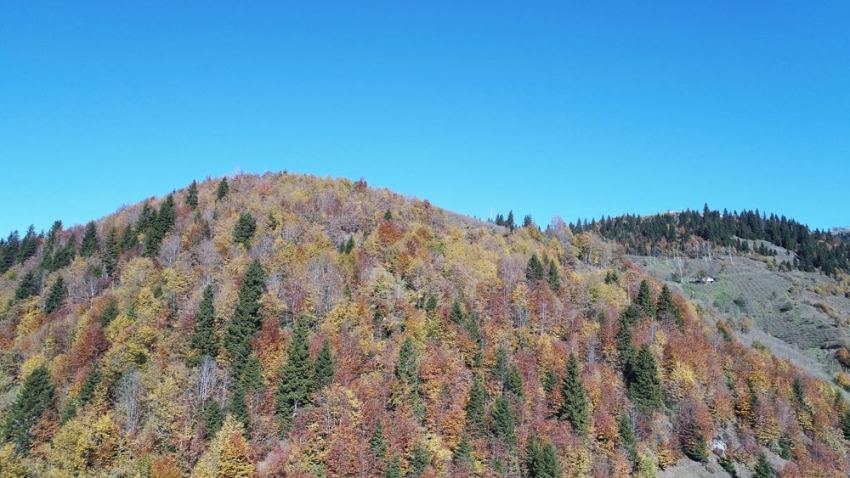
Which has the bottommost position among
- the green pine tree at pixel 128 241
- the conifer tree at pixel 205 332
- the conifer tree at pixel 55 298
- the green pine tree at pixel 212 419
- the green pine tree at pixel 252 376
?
the green pine tree at pixel 212 419

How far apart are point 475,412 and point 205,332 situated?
148 feet

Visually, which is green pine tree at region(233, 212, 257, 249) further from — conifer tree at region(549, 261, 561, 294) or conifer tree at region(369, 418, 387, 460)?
conifer tree at region(549, 261, 561, 294)

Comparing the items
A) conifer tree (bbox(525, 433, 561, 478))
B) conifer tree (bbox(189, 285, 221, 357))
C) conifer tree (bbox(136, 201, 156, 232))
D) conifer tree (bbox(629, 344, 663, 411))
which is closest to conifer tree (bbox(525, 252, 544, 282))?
conifer tree (bbox(629, 344, 663, 411))

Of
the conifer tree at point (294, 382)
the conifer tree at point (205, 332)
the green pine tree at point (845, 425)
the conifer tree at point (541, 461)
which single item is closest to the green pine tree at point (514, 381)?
the conifer tree at point (541, 461)

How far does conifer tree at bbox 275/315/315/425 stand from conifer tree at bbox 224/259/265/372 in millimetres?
8187

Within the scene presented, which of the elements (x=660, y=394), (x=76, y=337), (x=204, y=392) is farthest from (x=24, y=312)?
(x=660, y=394)

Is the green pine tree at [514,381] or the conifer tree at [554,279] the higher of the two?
the conifer tree at [554,279]

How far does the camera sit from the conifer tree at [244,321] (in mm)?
83312

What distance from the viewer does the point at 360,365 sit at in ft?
281

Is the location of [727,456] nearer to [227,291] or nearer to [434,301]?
[434,301]

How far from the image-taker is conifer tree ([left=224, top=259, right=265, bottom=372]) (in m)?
83.3

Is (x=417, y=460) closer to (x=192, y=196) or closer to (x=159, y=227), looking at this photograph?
(x=159, y=227)

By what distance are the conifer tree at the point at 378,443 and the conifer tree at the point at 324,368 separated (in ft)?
39.4

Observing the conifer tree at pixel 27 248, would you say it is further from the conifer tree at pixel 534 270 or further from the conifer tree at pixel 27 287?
the conifer tree at pixel 534 270
